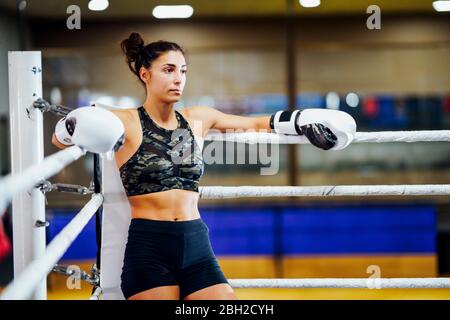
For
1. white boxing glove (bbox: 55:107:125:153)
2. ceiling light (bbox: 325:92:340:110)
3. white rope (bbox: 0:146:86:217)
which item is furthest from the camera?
ceiling light (bbox: 325:92:340:110)

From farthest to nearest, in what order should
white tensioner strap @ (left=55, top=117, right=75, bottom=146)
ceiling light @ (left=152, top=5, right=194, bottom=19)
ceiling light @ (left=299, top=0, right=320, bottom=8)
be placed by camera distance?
ceiling light @ (left=299, top=0, right=320, bottom=8)
ceiling light @ (left=152, top=5, right=194, bottom=19)
white tensioner strap @ (left=55, top=117, right=75, bottom=146)

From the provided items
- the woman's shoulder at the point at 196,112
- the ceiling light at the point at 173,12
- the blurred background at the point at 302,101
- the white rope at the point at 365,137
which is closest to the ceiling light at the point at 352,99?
the blurred background at the point at 302,101

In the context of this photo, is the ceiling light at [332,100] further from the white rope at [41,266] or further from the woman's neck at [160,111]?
the white rope at [41,266]

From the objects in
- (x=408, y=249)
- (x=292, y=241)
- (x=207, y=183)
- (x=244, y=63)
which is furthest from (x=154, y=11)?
(x=408, y=249)

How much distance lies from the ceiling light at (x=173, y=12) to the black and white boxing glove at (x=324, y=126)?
60.1 inches

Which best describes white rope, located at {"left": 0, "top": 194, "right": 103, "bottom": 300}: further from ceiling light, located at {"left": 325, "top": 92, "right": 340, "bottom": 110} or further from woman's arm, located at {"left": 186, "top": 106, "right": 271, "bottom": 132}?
ceiling light, located at {"left": 325, "top": 92, "right": 340, "bottom": 110}

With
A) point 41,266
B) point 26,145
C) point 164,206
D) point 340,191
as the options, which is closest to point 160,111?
point 164,206

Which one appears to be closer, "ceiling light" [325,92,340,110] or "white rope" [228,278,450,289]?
"white rope" [228,278,450,289]

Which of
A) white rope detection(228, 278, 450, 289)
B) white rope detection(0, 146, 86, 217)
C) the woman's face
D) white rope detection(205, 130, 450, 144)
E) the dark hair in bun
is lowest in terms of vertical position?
white rope detection(228, 278, 450, 289)

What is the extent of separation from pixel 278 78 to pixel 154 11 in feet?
3.45

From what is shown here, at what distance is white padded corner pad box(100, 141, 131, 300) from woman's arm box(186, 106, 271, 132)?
0.26 m

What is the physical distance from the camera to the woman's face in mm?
1493

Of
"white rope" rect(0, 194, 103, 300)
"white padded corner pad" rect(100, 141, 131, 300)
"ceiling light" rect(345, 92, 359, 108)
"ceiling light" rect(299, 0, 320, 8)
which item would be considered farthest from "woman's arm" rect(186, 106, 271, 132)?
"ceiling light" rect(345, 92, 359, 108)

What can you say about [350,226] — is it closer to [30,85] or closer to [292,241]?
[292,241]
